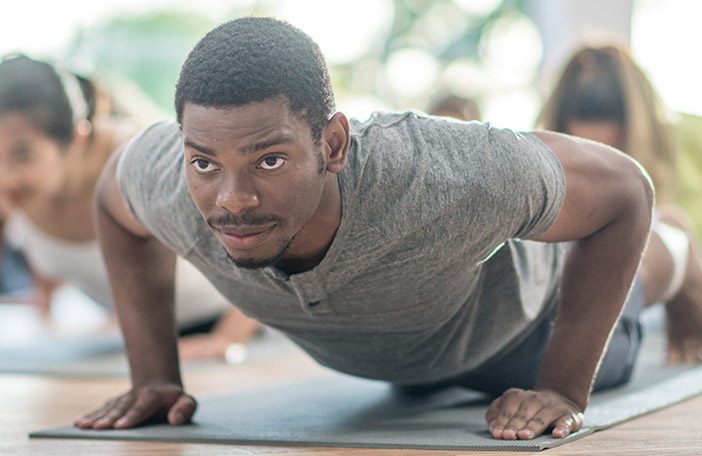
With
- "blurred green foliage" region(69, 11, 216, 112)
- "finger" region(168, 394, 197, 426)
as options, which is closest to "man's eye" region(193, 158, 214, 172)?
"finger" region(168, 394, 197, 426)

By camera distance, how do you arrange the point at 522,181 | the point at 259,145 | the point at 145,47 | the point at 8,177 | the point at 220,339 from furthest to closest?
A: the point at 145,47, the point at 220,339, the point at 8,177, the point at 522,181, the point at 259,145

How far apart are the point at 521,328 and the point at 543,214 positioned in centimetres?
29

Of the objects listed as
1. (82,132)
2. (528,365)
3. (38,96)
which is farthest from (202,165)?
(82,132)

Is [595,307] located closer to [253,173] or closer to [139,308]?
[253,173]

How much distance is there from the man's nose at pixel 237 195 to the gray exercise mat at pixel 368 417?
0.31 m

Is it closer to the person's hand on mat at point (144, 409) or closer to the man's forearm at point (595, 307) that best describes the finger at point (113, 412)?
the person's hand on mat at point (144, 409)

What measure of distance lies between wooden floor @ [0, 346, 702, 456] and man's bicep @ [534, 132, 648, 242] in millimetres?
238

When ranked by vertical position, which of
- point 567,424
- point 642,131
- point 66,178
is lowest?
point 567,424

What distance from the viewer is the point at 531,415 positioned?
107 centimetres

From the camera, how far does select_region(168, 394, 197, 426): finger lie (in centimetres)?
120

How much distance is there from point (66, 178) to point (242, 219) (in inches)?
46.3

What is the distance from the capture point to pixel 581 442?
41.3 inches

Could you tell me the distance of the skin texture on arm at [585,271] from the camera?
1.07 metres

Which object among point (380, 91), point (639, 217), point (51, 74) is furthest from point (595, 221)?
point (380, 91)
